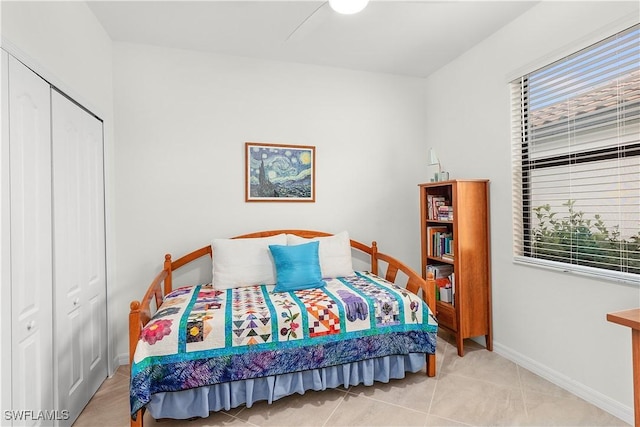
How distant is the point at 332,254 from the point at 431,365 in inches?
45.1

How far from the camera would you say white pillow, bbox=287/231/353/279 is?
9.56ft

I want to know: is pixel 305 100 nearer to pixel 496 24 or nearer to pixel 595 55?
pixel 496 24

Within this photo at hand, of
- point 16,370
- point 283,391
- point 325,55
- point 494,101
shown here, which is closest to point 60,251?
point 16,370

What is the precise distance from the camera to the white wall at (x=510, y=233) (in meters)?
1.97

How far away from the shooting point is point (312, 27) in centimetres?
210

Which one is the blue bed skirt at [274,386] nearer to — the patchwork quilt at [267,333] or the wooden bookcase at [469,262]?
the patchwork quilt at [267,333]

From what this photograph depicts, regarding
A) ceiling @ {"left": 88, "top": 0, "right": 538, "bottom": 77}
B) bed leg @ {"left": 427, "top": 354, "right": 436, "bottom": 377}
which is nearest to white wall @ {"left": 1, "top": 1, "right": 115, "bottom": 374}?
ceiling @ {"left": 88, "top": 0, "right": 538, "bottom": 77}

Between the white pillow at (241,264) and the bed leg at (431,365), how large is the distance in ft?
4.28

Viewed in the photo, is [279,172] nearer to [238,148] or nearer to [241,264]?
[238,148]

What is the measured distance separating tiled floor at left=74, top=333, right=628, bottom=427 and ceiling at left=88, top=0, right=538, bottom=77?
2290 millimetres

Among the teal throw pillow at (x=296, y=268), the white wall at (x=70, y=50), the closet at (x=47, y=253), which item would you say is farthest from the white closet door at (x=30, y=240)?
the teal throw pillow at (x=296, y=268)

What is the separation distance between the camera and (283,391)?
206 cm

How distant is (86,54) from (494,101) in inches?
121

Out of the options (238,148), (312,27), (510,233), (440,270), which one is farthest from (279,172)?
(510,233)
